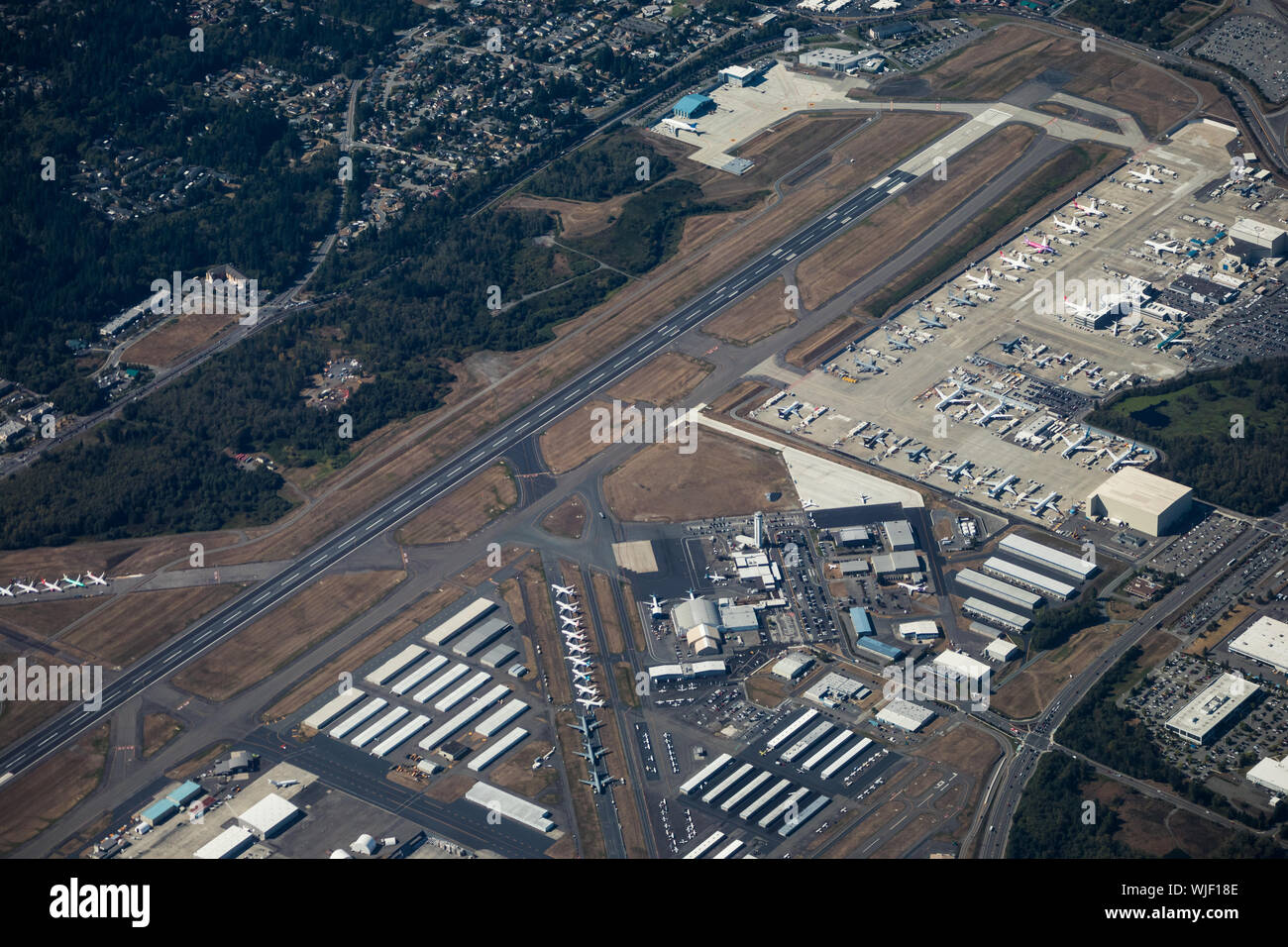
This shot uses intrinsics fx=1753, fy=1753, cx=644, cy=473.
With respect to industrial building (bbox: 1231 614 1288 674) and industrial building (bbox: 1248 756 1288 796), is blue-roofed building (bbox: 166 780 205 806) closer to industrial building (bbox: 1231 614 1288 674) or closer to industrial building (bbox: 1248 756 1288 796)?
industrial building (bbox: 1248 756 1288 796)

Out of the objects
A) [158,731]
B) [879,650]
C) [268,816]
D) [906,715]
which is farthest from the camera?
[879,650]

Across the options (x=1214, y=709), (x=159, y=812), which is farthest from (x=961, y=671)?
(x=159, y=812)

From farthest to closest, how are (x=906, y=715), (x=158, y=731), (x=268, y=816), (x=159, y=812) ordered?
Result: (x=158, y=731), (x=906, y=715), (x=159, y=812), (x=268, y=816)

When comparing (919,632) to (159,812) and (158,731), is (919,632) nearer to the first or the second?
(159,812)

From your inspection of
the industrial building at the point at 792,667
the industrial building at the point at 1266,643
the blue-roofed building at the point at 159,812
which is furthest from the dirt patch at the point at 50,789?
the industrial building at the point at 1266,643

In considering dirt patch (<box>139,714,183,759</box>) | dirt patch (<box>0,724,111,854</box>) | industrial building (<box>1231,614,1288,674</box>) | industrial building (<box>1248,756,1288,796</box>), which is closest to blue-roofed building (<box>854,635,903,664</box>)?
industrial building (<box>1231,614,1288,674</box>)
